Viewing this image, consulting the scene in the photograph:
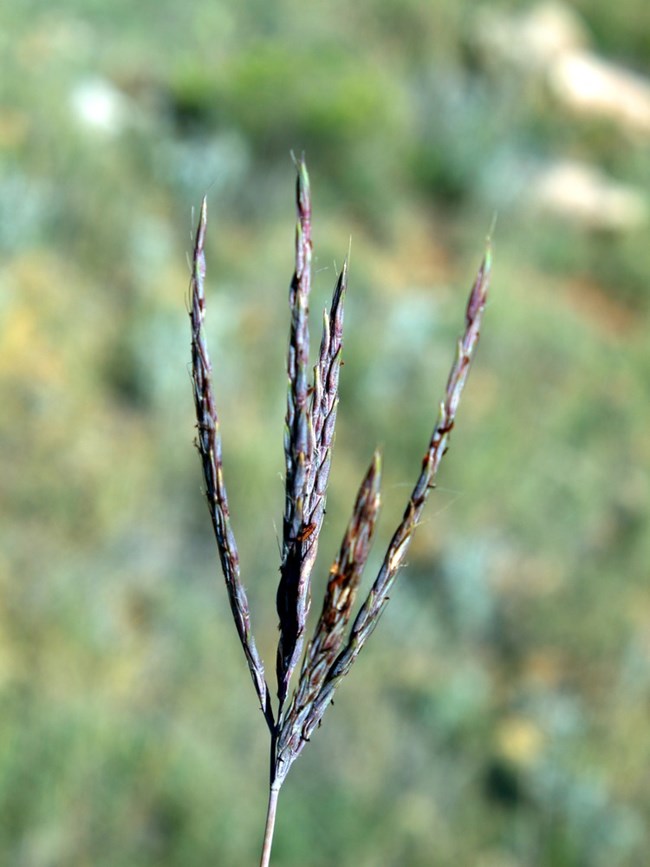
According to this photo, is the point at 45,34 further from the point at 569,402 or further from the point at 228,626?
the point at 228,626

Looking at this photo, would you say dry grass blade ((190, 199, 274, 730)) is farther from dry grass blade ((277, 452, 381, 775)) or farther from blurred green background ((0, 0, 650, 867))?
blurred green background ((0, 0, 650, 867))

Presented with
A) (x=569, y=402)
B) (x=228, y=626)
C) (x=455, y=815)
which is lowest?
(x=455, y=815)

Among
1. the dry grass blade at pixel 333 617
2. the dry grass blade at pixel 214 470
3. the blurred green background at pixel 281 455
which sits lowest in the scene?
the dry grass blade at pixel 333 617

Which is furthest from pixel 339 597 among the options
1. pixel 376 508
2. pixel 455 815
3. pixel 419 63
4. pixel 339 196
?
pixel 419 63

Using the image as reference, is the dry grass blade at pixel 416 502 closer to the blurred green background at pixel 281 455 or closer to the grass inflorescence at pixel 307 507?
the grass inflorescence at pixel 307 507

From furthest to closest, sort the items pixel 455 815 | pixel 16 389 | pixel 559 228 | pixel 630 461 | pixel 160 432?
pixel 559 228, pixel 630 461, pixel 160 432, pixel 16 389, pixel 455 815

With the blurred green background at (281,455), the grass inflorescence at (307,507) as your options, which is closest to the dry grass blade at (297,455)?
the grass inflorescence at (307,507)
